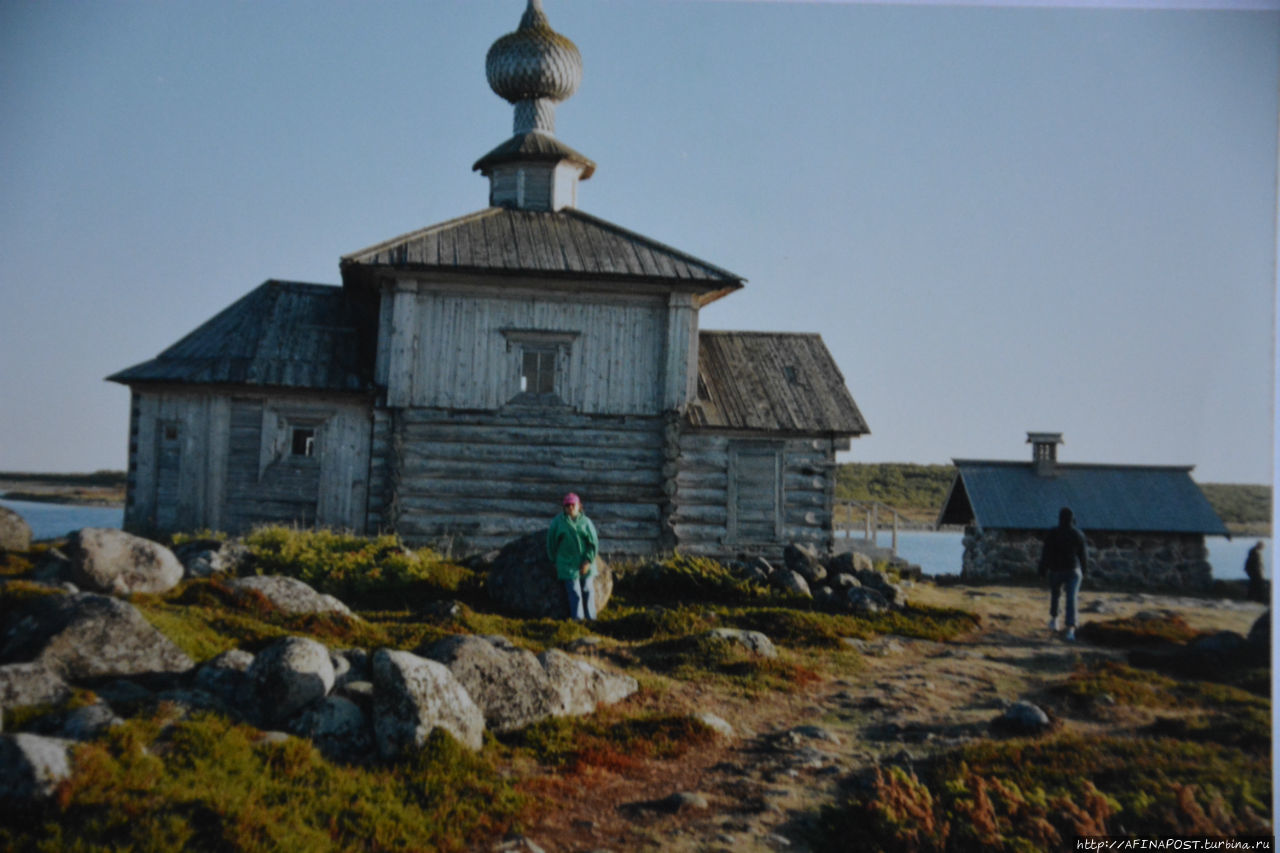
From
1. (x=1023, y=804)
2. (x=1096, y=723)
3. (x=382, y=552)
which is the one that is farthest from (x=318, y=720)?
(x=382, y=552)

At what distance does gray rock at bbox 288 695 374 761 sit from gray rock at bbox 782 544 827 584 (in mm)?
10447

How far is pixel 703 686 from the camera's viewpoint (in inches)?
369

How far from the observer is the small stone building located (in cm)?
2069

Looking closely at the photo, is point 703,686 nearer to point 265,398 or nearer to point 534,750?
point 534,750

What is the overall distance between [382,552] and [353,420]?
13.2 feet

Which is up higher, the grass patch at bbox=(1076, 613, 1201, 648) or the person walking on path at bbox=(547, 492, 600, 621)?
the person walking on path at bbox=(547, 492, 600, 621)

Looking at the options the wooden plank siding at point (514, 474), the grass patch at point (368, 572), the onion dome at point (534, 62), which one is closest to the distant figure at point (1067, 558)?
the wooden plank siding at point (514, 474)

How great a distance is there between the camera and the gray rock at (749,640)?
10609 millimetres

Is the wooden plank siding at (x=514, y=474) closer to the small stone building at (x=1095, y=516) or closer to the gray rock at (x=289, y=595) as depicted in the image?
the gray rock at (x=289, y=595)

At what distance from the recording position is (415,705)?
263 inches

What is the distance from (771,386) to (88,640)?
Answer: 1440 centimetres

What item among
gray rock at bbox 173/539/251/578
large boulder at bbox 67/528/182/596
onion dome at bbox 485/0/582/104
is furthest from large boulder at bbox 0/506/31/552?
onion dome at bbox 485/0/582/104

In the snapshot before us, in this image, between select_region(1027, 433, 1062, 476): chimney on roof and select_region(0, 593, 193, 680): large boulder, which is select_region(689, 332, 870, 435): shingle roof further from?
select_region(0, 593, 193, 680): large boulder

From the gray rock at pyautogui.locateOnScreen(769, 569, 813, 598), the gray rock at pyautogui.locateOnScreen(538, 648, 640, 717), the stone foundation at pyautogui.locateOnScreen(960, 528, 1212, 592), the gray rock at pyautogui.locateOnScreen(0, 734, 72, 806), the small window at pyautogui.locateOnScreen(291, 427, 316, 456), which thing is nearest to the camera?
the gray rock at pyautogui.locateOnScreen(0, 734, 72, 806)
